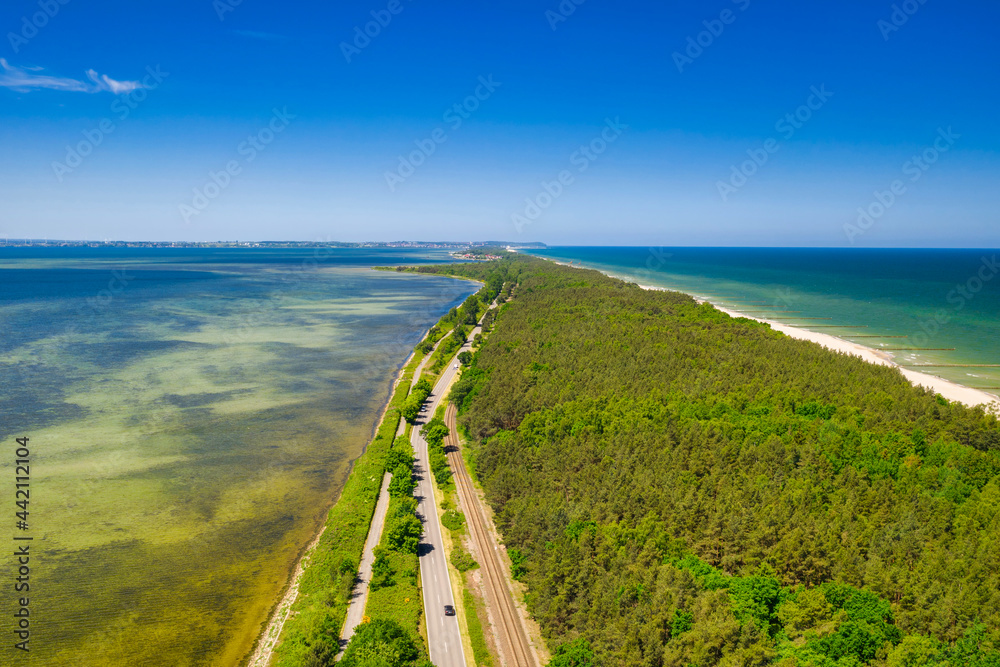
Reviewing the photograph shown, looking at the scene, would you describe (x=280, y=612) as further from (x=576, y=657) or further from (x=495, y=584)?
(x=576, y=657)

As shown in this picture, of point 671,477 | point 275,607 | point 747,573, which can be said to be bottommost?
point 275,607

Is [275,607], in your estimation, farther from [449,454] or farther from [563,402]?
[563,402]

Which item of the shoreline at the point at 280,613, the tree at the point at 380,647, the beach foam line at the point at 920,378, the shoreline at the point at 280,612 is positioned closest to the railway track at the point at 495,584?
the tree at the point at 380,647

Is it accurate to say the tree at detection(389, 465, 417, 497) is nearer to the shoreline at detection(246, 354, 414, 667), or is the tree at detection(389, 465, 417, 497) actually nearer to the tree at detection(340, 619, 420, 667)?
the shoreline at detection(246, 354, 414, 667)

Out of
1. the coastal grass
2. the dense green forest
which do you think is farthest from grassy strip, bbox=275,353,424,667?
the dense green forest

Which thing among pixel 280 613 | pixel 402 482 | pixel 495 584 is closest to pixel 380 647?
pixel 280 613

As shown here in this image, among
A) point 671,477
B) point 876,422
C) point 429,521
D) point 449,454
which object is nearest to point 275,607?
point 429,521

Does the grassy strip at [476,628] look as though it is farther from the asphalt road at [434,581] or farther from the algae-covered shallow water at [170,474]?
the algae-covered shallow water at [170,474]
